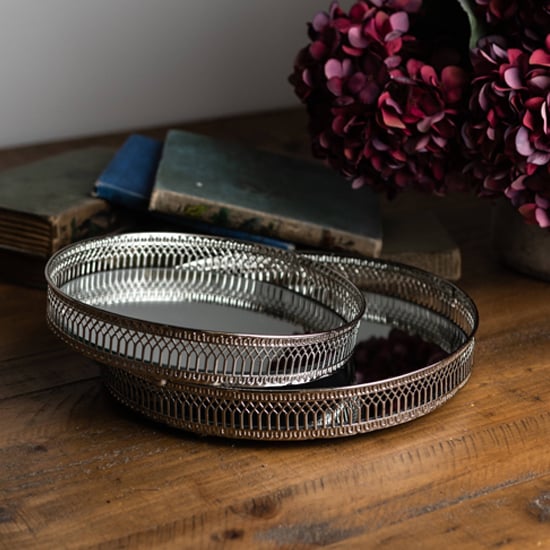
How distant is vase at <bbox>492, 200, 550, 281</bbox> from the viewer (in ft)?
3.10

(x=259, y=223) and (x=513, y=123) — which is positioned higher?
(x=513, y=123)

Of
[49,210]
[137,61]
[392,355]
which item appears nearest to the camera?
[392,355]

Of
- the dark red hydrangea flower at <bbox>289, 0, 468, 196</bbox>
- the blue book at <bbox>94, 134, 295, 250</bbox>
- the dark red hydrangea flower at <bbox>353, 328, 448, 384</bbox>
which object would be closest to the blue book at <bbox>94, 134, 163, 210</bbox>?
the blue book at <bbox>94, 134, 295, 250</bbox>

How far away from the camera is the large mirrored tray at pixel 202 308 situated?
0.63 m

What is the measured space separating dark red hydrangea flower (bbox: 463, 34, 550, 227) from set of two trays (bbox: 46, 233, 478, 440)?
0.11m

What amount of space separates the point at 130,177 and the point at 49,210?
10cm

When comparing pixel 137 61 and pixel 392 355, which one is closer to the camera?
pixel 392 355

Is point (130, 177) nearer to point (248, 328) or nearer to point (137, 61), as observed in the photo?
point (248, 328)

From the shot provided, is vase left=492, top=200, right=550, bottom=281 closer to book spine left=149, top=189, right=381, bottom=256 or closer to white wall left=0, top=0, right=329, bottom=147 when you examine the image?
book spine left=149, top=189, right=381, bottom=256

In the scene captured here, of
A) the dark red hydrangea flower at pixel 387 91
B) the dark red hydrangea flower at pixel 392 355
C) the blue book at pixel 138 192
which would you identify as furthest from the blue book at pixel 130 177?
the dark red hydrangea flower at pixel 392 355

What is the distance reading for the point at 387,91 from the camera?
2.80 feet

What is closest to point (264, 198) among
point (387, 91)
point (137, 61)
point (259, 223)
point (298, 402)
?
point (259, 223)

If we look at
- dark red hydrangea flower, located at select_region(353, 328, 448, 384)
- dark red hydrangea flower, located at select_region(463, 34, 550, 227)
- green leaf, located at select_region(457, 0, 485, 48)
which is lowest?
dark red hydrangea flower, located at select_region(353, 328, 448, 384)

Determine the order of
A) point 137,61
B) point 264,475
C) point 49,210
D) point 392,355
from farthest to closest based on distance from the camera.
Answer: point 137,61 < point 49,210 < point 392,355 < point 264,475
